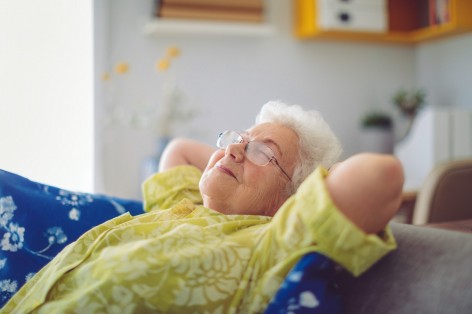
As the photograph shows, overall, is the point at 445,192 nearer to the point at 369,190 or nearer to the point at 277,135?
the point at 277,135

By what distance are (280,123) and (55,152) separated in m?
1.38

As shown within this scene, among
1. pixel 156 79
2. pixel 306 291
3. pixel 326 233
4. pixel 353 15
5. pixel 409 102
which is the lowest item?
pixel 306 291

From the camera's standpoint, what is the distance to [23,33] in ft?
6.93

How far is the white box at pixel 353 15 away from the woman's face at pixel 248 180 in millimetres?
1821

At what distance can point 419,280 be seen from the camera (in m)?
0.84

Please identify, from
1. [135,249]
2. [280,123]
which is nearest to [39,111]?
[280,123]

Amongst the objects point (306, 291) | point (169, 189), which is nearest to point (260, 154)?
point (169, 189)

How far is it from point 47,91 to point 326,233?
1.79 metres

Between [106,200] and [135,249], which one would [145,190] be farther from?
[135,249]

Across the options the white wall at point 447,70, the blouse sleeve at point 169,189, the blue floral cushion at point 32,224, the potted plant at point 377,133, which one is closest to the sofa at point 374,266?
the blue floral cushion at point 32,224

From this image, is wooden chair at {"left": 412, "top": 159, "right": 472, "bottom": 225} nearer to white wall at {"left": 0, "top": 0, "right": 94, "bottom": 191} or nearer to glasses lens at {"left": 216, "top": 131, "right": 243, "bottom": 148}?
glasses lens at {"left": 216, "top": 131, "right": 243, "bottom": 148}

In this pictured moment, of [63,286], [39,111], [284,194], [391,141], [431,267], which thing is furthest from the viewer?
[391,141]

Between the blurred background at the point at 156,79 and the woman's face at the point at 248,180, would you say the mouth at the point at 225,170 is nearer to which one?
the woman's face at the point at 248,180

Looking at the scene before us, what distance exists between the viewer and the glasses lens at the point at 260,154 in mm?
1193
